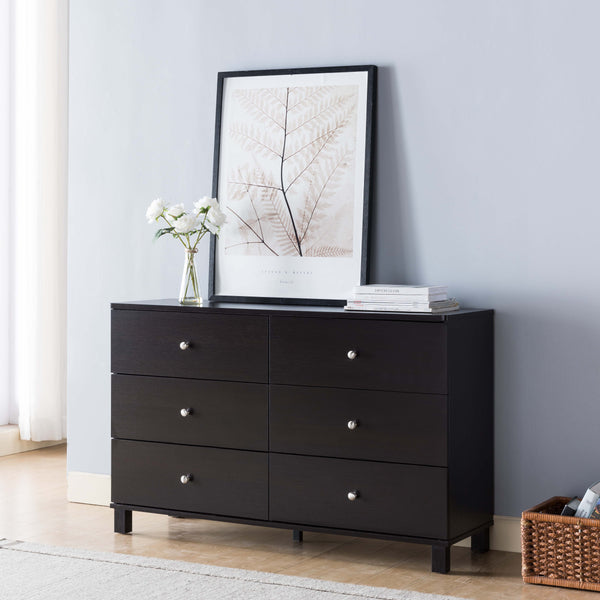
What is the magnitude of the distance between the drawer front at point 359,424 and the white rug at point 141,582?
41cm

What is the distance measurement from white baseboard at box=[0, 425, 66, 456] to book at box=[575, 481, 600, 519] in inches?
116

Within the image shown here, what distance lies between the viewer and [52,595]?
9.84ft

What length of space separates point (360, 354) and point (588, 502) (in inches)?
31.3

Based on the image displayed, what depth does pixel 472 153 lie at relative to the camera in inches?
138

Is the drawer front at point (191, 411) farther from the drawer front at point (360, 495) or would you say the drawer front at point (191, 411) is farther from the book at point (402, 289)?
the book at point (402, 289)

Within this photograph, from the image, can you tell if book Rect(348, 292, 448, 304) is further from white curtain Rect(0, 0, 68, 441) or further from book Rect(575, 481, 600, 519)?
white curtain Rect(0, 0, 68, 441)

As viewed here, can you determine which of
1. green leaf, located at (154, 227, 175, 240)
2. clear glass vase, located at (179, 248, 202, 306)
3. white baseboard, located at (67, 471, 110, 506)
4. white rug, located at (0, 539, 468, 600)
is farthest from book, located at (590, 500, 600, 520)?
white baseboard, located at (67, 471, 110, 506)

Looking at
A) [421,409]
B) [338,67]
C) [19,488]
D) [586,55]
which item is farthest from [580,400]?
[19,488]

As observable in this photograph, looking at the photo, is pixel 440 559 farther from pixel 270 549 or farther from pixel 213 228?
pixel 213 228

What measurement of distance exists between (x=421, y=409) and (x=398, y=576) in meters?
0.50

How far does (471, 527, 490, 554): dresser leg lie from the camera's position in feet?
11.5

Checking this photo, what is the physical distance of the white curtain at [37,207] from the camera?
518 centimetres

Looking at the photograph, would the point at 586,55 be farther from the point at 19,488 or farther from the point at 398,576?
the point at 19,488

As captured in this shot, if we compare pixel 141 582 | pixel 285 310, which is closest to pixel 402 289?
pixel 285 310
